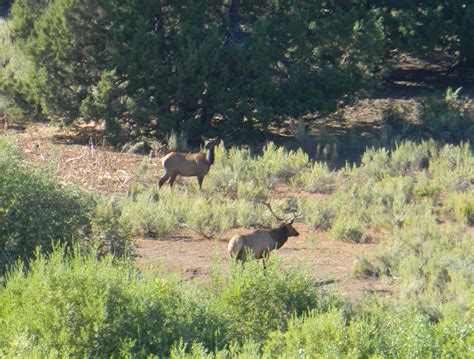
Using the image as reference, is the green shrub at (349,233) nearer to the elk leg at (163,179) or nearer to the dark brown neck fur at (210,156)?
the dark brown neck fur at (210,156)

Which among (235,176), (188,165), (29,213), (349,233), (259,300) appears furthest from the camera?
(235,176)

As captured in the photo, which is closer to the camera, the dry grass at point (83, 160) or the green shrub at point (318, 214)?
the green shrub at point (318, 214)

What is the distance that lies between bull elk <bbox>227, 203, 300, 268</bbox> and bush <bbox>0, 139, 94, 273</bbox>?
176 cm

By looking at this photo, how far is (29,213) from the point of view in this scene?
446 inches

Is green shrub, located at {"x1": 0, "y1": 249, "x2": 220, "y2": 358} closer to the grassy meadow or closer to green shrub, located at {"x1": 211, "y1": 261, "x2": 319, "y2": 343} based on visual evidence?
the grassy meadow

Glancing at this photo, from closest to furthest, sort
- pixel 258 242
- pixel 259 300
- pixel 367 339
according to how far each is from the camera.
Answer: pixel 367 339 → pixel 259 300 → pixel 258 242

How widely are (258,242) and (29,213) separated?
103 inches

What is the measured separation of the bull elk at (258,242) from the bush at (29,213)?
1.76 m

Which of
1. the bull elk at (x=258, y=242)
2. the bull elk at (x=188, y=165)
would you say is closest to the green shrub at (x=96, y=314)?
the bull elk at (x=258, y=242)

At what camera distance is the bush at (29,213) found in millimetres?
11250

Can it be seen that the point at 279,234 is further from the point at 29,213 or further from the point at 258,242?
the point at 29,213

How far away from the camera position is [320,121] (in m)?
23.3

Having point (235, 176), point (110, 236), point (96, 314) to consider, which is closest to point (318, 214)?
point (235, 176)

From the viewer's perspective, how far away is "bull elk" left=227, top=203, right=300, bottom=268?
464 inches
